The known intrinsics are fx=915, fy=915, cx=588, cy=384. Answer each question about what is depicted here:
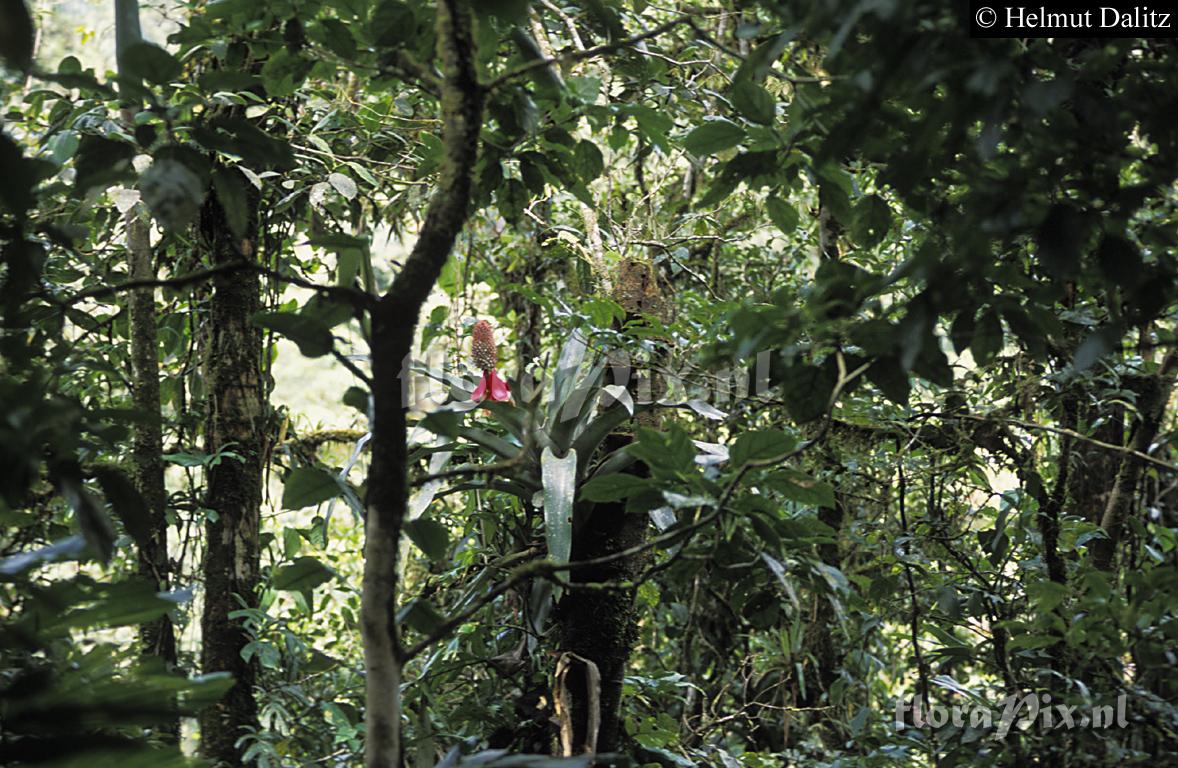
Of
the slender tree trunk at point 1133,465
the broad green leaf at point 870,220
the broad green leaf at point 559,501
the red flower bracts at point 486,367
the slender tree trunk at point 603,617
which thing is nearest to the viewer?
the broad green leaf at point 870,220

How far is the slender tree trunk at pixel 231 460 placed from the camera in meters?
1.96

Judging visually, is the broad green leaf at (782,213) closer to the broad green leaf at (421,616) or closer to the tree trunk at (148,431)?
the broad green leaf at (421,616)

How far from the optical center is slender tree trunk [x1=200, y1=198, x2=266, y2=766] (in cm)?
196

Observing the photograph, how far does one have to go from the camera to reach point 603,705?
1406 millimetres

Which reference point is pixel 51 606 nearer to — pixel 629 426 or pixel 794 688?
pixel 629 426

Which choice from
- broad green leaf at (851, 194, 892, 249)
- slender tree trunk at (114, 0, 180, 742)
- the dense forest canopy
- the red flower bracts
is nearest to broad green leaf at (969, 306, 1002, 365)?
the dense forest canopy

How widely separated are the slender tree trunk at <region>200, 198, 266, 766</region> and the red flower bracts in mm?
511

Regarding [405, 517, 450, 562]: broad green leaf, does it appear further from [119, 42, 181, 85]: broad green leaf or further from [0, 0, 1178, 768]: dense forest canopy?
[119, 42, 181, 85]: broad green leaf

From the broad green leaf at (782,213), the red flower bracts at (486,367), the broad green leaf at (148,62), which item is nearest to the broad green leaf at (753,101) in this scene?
the broad green leaf at (782,213)

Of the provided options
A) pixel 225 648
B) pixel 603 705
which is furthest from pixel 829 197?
pixel 225 648

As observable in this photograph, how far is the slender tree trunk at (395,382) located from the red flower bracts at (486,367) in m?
1.09

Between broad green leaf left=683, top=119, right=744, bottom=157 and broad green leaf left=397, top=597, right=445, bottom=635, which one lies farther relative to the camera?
broad green leaf left=683, top=119, right=744, bottom=157

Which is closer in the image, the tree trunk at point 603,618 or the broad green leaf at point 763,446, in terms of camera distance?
the broad green leaf at point 763,446

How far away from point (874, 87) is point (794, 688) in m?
2.62
